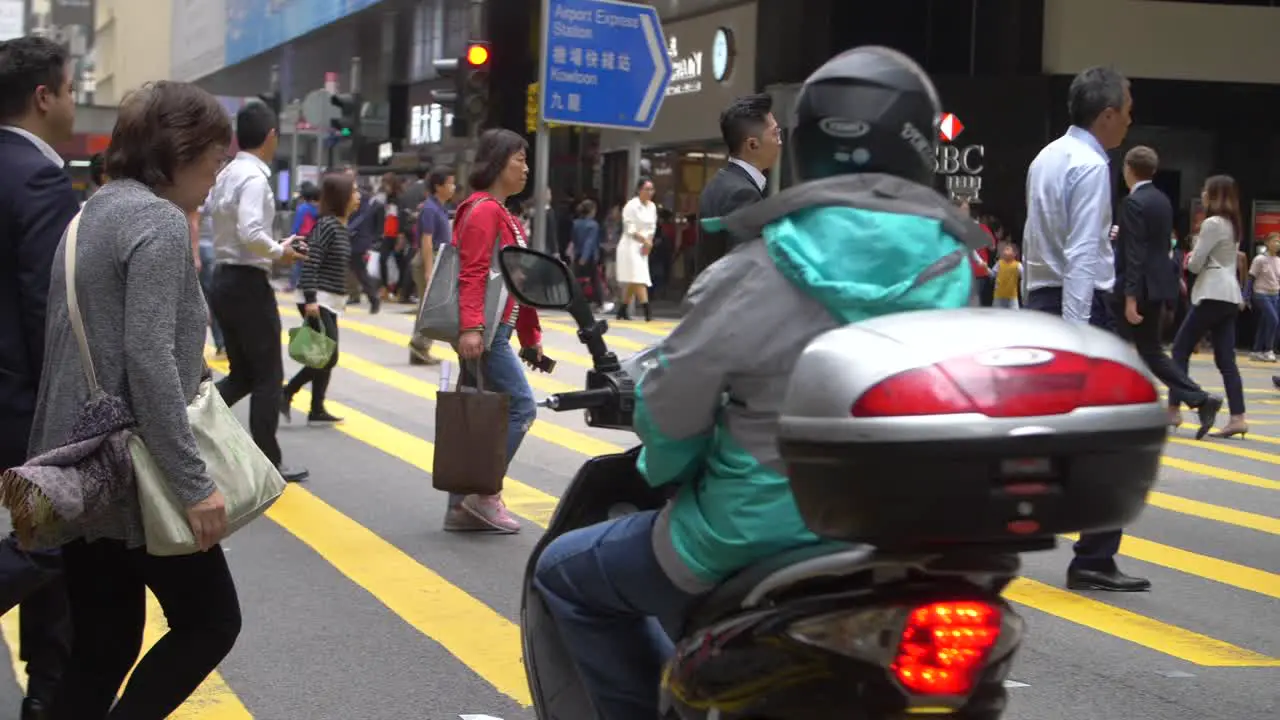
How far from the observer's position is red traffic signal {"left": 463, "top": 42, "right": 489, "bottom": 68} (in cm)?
1871

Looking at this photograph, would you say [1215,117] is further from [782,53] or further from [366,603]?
[366,603]

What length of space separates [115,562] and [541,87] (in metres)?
15.2

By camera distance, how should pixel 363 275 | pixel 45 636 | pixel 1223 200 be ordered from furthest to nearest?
1. pixel 363 275
2. pixel 1223 200
3. pixel 45 636

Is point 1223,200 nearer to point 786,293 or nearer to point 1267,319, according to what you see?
point 1267,319

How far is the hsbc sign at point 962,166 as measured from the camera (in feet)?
84.4

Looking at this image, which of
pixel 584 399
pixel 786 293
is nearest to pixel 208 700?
pixel 584 399

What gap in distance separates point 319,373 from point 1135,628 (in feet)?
22.0

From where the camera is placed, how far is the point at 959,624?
8.45 ft

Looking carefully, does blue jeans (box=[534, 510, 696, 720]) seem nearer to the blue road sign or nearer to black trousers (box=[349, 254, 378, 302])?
the blue road sign

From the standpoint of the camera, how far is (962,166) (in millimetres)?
25844

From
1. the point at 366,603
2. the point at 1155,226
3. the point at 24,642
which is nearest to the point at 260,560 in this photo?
the point at 366,603

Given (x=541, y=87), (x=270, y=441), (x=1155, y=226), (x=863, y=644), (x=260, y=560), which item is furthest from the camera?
(x=541, y=87)

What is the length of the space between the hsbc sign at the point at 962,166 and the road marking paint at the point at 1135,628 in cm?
1909

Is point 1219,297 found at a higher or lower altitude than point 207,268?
higher
